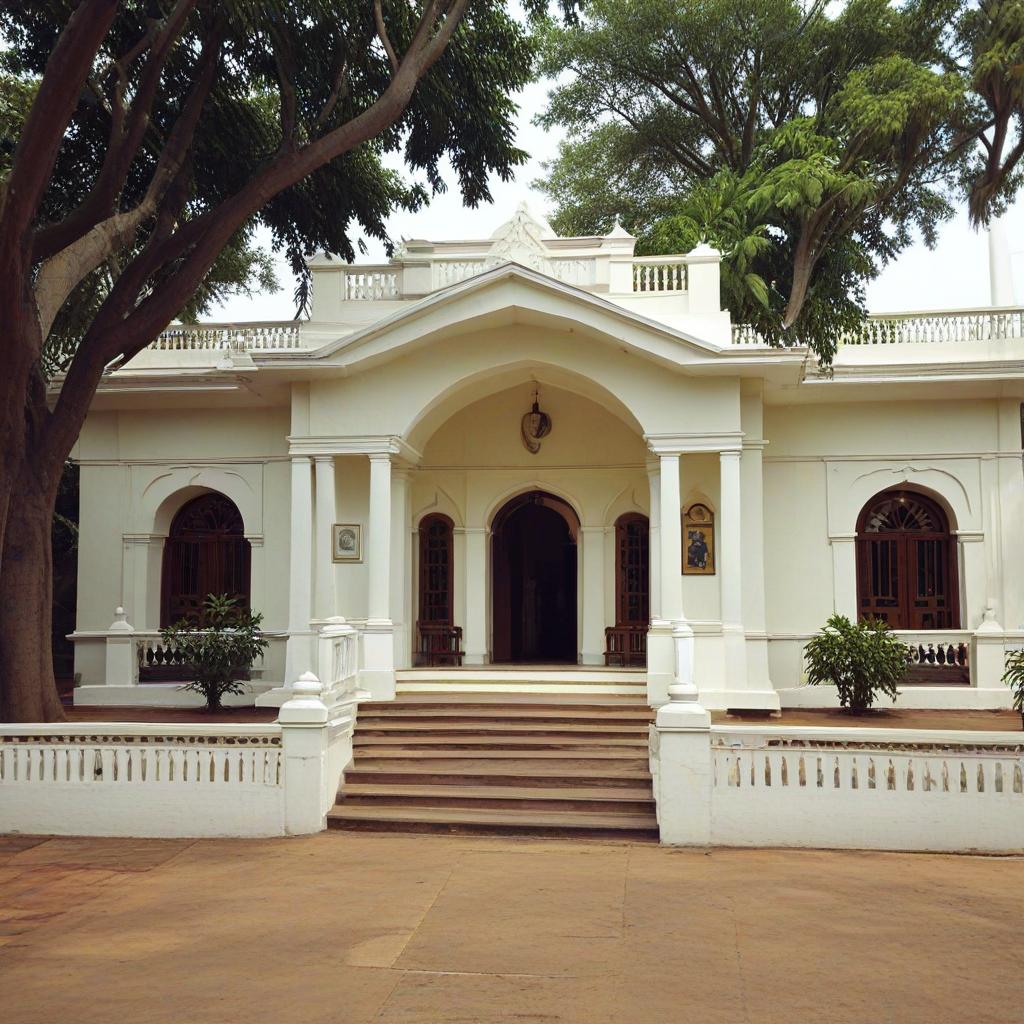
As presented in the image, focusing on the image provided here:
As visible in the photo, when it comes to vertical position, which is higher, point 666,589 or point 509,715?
point 666,589

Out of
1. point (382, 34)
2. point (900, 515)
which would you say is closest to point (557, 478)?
point (900, 515)

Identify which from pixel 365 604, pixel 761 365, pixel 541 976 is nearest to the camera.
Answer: pixel 541 976

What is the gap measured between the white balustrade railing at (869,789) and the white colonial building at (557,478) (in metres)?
3.90

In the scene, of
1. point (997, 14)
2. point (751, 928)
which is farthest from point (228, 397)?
point (997, 14)

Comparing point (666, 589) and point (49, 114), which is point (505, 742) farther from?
point (49, 114)

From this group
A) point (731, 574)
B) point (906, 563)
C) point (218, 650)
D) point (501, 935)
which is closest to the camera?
point (501, 935)

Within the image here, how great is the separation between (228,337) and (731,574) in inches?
300

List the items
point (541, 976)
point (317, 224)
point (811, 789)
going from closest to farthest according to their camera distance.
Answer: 1. point (541, 976)
2. point (811, 789)
3. point (317, 224)

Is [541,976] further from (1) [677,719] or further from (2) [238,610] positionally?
(2) [238,610]

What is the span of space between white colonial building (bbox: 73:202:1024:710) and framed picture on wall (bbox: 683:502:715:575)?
0.04m

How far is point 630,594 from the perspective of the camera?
47.8ft

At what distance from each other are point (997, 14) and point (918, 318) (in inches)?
181

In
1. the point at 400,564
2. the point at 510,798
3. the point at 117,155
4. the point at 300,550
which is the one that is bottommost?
the point at 510,798

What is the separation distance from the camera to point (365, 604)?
529 inches
